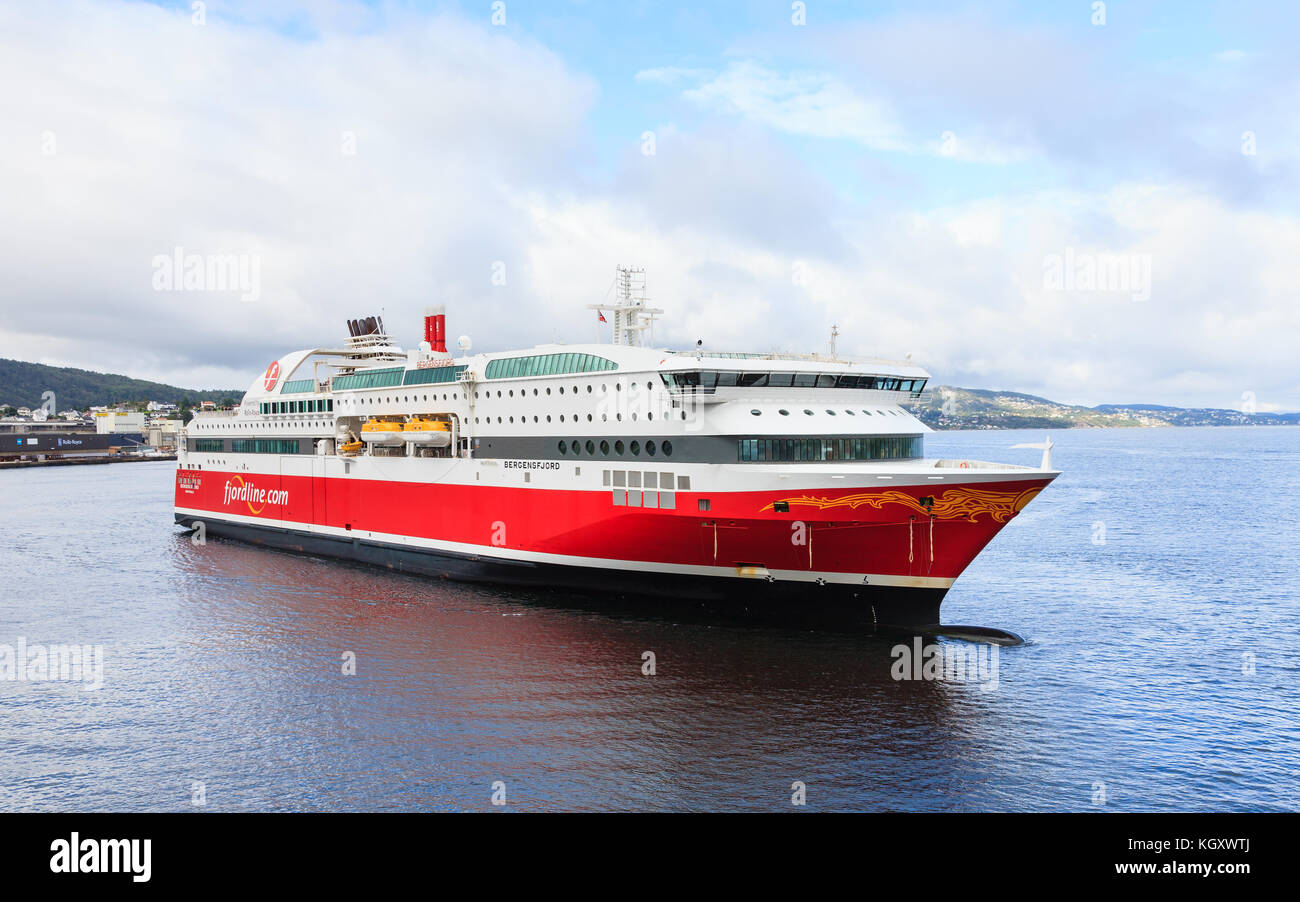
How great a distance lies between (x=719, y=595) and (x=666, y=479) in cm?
371

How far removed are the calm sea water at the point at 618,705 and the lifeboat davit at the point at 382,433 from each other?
5.49 metres

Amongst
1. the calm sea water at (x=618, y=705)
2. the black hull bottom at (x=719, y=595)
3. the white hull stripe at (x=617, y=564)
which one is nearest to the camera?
the calm sea water at (x=618, y=705)

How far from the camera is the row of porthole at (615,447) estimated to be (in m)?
25.0

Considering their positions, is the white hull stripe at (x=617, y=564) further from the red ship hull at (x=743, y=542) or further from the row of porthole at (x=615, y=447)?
the row of porthole at (x=615, y=447)

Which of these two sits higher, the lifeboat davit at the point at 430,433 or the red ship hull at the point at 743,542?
the lifeboat davit at the point at 430,433

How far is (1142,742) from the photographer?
17.3 metres
